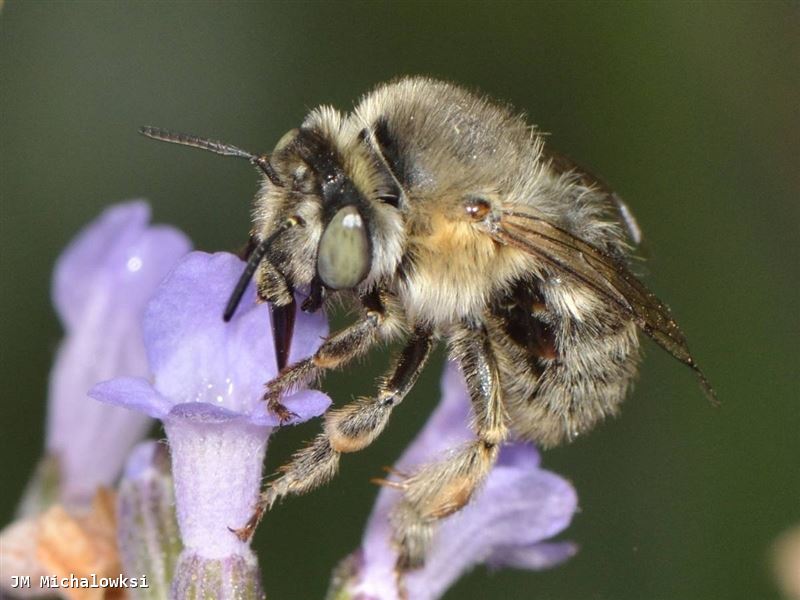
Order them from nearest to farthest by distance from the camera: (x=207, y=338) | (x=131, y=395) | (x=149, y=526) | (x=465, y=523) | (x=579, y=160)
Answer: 1. (x=131, y=395)
2. (x=207, y=338)
3. (x=149, y=526)
4. (x=465, y=523)
5. (x=579, y=160)

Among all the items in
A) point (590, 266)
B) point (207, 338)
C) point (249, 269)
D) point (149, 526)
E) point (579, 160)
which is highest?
point (590, 266)

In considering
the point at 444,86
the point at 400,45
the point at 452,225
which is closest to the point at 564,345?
the point at 452,225

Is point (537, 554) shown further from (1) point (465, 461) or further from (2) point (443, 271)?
(2) point (443, 271)

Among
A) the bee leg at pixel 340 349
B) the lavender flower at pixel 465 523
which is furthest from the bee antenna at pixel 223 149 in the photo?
the lavender flower at pixel 465 523

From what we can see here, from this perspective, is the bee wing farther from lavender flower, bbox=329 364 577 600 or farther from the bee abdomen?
lavender flower, bbox=329 364 577 600

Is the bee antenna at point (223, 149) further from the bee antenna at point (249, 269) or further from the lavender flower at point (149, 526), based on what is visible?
the lavender flower at point (149, 526)

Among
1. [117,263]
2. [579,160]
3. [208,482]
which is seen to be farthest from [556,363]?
[579,160]

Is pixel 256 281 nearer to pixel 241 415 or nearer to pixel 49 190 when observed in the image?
pixel 241 415
